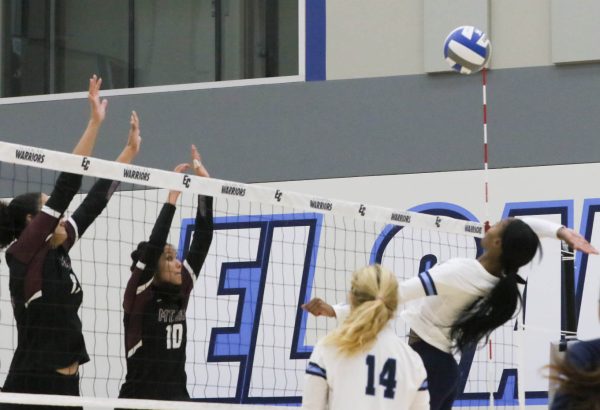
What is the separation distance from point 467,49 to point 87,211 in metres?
3.56

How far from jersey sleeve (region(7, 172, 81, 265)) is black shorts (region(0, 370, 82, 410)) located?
2.06ft

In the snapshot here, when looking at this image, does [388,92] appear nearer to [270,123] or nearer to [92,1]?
[270,123]

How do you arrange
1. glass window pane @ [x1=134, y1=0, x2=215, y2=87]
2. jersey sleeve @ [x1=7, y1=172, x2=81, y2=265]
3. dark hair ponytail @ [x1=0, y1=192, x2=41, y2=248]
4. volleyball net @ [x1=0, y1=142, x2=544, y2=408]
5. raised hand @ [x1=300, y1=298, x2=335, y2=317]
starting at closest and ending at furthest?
raised hand @ [x1=300, y1=298, x2=335, y2=317], jersey sleeve @ [x1=7, y1=172, x2=81, y2=265], dark hair ponytail @ [x1=0, y1=192, x2=41, y2=248], volleyball net @ [x1=0, y1=142, x2=544, y2=408], glass window pane @ [x1=134, y1=0, x2=215, y2=87]

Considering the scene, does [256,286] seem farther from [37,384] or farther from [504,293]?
[504,293]

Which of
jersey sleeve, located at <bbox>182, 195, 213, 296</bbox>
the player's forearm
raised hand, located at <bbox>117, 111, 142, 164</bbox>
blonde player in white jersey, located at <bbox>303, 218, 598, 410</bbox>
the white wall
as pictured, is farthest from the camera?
the white wall

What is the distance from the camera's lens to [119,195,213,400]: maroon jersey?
7793mm

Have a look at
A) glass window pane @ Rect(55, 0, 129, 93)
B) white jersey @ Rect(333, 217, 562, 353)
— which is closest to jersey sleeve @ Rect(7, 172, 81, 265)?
white jersey @ Rect(333, 217, 562, 353)

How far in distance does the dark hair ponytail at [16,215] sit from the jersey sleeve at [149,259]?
33.3 inches

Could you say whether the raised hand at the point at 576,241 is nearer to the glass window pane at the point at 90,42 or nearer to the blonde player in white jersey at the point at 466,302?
the blonde player in white jersey at the point at 466,302

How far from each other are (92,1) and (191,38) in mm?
1288

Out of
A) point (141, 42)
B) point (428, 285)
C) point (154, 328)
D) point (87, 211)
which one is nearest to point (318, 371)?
point (428, 285)

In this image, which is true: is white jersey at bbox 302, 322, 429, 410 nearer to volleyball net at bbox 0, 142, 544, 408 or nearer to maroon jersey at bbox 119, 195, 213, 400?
maroon jersey at bbox 119, 195, 213, 400

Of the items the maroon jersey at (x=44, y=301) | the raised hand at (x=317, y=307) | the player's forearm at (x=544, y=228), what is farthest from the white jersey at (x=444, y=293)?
the maroon jersey at (x=44, y=301)

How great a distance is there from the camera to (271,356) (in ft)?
36.4
